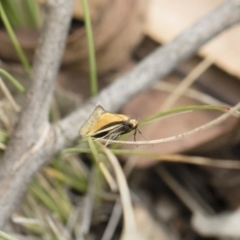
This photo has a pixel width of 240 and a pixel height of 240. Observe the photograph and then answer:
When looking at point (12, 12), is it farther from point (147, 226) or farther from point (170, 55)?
point (147, 226)

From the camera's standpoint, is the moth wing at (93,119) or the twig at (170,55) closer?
the moth wing at (93,119)

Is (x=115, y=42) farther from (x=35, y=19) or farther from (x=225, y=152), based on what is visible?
(x=225, y=152)

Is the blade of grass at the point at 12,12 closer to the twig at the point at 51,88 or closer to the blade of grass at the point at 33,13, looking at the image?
the blade of grass at the point at 33,13

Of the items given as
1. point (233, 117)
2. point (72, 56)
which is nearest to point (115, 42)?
point (72, 56)

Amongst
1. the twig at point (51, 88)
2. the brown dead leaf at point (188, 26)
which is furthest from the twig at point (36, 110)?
the brown dead leaf at point (188, 26)

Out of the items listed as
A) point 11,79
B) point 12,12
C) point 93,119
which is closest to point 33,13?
point 12,12

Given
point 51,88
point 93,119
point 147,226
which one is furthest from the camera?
point 147,226
